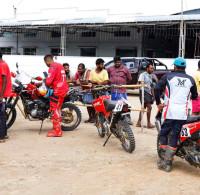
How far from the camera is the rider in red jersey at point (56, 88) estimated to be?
662cm

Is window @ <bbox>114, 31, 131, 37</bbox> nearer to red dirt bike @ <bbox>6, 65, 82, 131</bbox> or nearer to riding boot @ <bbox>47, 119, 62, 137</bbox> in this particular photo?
red dirt bike @ <bbox>6, 65, 82, 131</bbox>

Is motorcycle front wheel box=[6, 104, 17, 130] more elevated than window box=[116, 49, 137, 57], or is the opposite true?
window box=[116, 49, 137, 57]

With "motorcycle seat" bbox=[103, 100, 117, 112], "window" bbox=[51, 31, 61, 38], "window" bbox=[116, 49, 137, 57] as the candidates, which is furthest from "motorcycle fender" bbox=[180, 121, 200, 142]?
"window" bbox=[51, 31, 61, 38]

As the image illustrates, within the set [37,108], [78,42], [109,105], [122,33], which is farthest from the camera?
[78,42]

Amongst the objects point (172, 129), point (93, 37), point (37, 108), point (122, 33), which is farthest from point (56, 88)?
point (93, 37)

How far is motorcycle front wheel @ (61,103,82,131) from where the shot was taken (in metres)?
7.36

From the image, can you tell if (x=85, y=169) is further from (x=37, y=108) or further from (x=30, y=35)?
(x=30, y=35)

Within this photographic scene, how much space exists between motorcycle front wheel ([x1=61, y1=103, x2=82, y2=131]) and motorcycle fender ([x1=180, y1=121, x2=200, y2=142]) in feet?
10.8

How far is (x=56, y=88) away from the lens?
6.74 m

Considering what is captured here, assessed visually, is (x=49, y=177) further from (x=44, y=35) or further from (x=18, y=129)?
(x=44, y=35)

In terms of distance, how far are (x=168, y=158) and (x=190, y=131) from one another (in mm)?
510

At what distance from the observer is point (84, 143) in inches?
250

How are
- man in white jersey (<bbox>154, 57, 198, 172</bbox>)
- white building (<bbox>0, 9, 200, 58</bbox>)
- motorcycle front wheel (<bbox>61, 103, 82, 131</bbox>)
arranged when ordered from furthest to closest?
white building (<bbox>0, 9, 200, 58</bbox>) < motorcycle front wheel (<bbox>61, 103, 82, 131</bbox>) < man in white jersey (<bbox>154, 57, 198, 172</bbox>)

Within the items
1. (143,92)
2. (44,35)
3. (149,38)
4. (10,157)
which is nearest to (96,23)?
(149,38)
